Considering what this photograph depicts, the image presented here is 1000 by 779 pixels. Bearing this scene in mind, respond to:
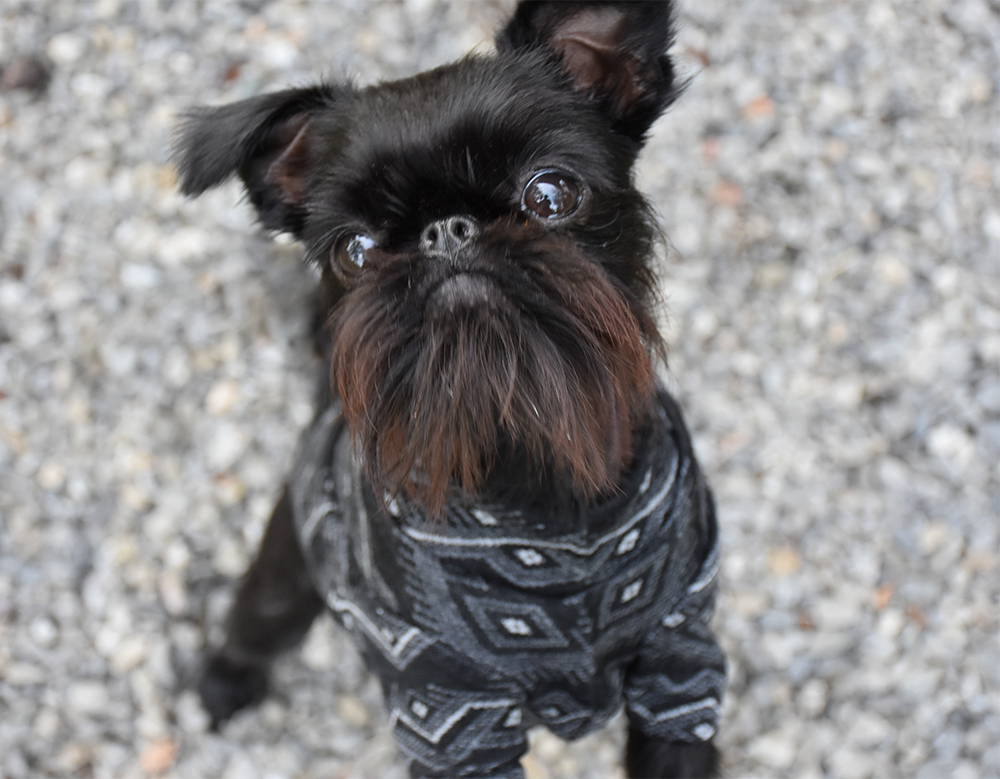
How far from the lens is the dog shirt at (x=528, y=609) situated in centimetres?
131

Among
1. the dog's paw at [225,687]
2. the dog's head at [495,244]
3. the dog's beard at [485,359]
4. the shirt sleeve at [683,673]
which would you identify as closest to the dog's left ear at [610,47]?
the dog's head at [495,244]

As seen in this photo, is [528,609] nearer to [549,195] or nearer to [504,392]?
[504,392]

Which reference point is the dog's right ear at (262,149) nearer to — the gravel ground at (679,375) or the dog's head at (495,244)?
the dog's head at (495,244)

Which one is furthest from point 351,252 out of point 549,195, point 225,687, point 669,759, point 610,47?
point 225,687

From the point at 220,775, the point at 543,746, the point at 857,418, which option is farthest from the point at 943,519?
the point at 220,775

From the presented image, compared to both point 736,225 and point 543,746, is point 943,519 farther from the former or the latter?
point 543,746

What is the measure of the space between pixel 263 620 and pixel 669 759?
3.17 ft

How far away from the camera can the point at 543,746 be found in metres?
2.13

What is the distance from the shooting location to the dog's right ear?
4.45ft

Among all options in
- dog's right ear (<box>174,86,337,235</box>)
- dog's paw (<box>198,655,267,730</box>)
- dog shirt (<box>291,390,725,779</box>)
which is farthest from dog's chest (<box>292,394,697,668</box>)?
dog's paw (<box>198,655,267,730</box>)

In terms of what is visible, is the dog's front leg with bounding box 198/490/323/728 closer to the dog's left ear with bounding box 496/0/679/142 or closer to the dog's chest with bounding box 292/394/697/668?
the dog's chest with bounding box 292/394/697/668

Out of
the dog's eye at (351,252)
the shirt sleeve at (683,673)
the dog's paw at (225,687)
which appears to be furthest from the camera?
the dog's paw at (225,687)

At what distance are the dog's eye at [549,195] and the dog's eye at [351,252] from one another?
24cm

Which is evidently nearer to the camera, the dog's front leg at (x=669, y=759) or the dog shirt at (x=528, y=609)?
the dog shirt at (x=528, y=609)
